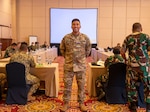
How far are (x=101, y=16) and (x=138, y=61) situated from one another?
1320cm

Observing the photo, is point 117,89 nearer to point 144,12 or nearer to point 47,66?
point 47,66

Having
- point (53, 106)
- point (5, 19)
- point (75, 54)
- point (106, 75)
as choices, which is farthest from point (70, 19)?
point (75, 54)

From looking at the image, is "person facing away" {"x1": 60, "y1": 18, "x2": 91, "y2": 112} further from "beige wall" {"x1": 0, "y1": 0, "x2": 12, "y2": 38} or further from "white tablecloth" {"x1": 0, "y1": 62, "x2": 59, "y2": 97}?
"beige wall" {"x1": 0, "y1": 0, "x2": 12, "y2": 38}

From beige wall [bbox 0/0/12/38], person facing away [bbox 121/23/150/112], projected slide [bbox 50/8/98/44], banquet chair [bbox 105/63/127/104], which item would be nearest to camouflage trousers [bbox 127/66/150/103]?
person facing away [bbox 121/23/150/112]

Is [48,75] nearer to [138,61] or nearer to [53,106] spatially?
[53,106]

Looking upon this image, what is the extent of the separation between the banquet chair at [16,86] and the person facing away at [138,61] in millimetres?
1928

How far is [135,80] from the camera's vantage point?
11.6 feet

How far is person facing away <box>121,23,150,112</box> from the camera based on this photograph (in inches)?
134

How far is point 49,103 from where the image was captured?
14.6 ft

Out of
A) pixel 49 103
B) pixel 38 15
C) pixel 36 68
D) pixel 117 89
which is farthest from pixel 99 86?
pixel 38 15

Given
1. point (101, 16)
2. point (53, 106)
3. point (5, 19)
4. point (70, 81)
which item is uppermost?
point (101, 16)

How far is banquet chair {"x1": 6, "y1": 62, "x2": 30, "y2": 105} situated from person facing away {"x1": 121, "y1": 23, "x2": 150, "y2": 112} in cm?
193

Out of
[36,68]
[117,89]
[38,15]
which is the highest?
[38,15]

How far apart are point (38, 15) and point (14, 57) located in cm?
1240
